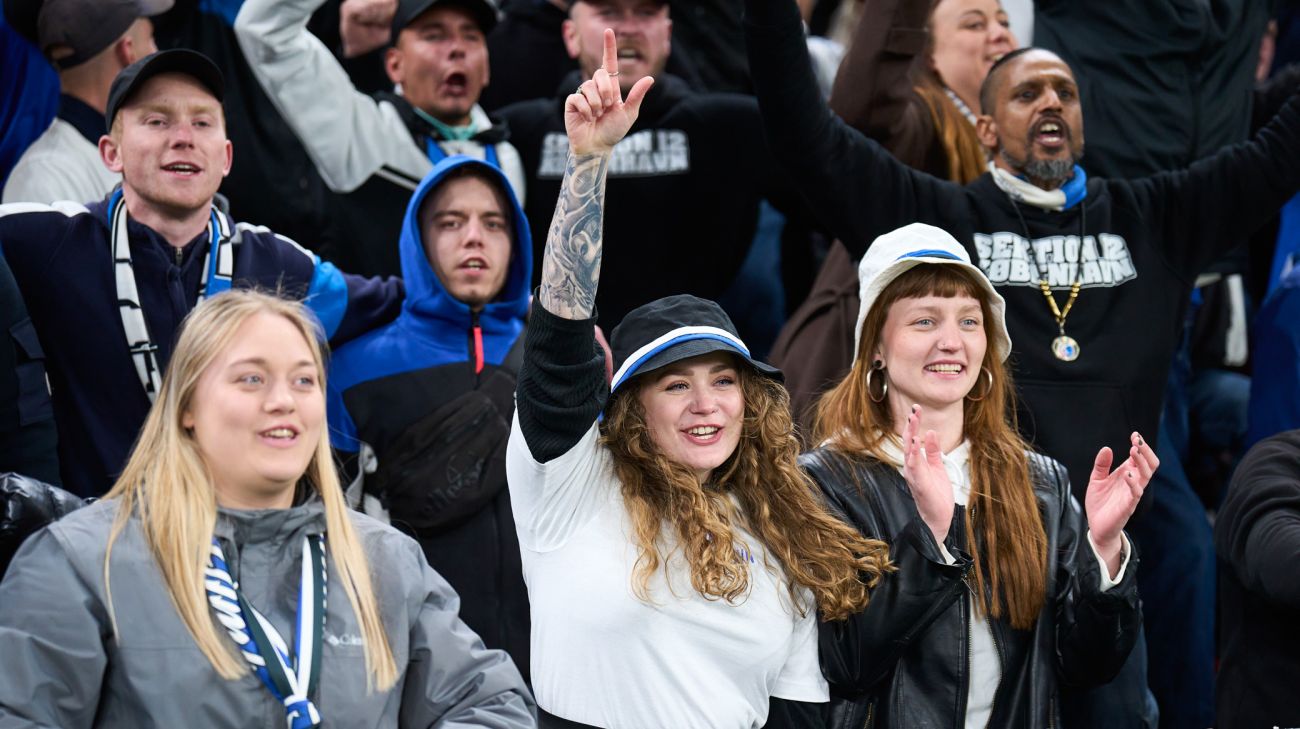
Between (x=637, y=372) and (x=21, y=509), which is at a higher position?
(x=637, y=372)

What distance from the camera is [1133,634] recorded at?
4.28 m

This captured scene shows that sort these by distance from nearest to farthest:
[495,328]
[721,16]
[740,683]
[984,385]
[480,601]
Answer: [740,683] < [984,385] < [480,601] < [495,328] < [721,16]

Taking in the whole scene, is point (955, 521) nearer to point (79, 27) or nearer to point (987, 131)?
point (987, 131)

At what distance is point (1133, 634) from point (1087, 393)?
1.21 metres

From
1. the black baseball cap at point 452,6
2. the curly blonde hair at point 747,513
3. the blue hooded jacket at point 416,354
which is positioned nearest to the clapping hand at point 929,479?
the curly blonde hair at point 747,513

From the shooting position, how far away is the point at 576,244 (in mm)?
3801

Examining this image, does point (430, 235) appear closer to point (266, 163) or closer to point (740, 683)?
point (266, 163)

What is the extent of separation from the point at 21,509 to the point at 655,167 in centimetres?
319

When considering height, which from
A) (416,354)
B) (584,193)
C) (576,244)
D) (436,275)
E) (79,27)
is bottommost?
(416,354)

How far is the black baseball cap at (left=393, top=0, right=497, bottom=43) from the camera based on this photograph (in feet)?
20.4

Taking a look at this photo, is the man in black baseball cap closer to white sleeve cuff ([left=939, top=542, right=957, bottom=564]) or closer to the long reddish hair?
the long reddish hair

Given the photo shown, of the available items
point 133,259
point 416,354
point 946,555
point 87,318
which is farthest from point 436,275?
point 946,555

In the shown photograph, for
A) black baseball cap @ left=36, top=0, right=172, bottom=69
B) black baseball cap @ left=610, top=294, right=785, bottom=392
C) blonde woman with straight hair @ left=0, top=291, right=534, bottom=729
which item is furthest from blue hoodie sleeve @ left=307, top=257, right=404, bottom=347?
blonde woman with straight hair @ left=0, top=291, right=534, bottom=729

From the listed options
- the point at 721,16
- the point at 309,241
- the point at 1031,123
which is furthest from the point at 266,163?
the point at 1031,123
